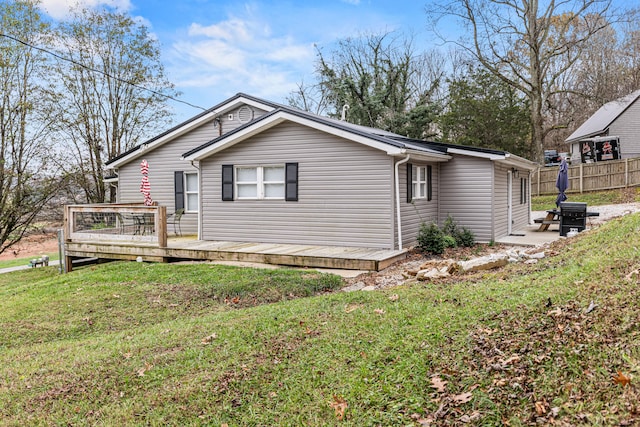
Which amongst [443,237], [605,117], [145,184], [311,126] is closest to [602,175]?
[605,117]

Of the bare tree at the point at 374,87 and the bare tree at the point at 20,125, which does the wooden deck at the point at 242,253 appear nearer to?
the bare tree at the point at 20,125

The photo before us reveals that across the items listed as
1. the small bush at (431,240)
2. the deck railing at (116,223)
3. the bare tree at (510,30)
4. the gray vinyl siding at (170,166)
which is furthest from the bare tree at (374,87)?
the deck railing at (116,223)

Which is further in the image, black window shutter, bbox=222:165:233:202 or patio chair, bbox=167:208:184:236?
patio chair, bbox=167:208:184:236

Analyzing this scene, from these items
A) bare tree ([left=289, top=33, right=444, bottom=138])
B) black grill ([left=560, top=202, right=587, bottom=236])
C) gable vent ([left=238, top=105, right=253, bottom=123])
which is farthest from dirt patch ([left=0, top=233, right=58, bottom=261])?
bare tree ([left=289, top=33, right=444, bottom=138])

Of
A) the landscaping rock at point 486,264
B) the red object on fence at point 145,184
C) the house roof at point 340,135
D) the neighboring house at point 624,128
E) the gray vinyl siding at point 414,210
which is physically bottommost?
the landscaping rock at point 486,264

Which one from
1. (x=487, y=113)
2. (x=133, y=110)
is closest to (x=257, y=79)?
(x=133, y=110)

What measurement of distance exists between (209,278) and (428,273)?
3945 millimetres

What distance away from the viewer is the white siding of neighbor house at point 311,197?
32.4ft

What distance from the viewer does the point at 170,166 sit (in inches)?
564

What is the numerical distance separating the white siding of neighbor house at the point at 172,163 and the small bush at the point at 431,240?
258 inches

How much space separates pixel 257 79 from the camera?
2711 centimetres

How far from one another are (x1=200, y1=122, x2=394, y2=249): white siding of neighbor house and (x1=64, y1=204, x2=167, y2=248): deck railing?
4.94ft

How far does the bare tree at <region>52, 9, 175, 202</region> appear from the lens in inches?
780

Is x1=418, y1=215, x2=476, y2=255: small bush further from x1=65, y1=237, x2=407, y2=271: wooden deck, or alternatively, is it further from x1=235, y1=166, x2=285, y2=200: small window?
x1=235, y1=166, x2=285, y2=200: small window
